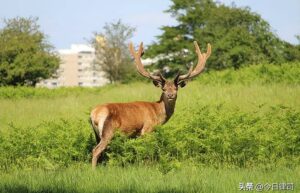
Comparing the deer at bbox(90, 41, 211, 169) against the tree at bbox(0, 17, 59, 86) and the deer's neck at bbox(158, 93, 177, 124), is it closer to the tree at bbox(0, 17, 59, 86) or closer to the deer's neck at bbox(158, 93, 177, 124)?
the deer's neck at bbox(158, 93, 177, 124)

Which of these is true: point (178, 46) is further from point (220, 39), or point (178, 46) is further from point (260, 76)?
point (260, 76)

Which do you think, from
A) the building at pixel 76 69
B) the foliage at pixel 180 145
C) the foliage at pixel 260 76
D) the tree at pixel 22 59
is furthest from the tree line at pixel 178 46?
the building at pixel 76 69

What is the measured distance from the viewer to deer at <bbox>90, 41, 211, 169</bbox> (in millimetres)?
10961

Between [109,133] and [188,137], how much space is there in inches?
66.9

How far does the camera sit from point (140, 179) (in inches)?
355

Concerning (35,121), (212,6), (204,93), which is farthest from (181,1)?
(35,121)

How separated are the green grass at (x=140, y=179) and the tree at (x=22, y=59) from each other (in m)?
42.9

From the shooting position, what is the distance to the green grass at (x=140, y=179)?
8203 millimetres

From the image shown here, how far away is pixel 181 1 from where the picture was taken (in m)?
69.4

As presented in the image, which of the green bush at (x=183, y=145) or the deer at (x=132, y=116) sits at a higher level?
the deer at (x=132, y=116)

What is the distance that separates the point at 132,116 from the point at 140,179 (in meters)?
2.59

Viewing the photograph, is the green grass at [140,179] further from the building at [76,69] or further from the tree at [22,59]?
the building at [76,69]

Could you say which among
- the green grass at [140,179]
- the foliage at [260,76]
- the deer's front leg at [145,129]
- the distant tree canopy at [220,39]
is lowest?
the green grass at [140,179]

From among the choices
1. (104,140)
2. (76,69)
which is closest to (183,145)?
(104,140)
